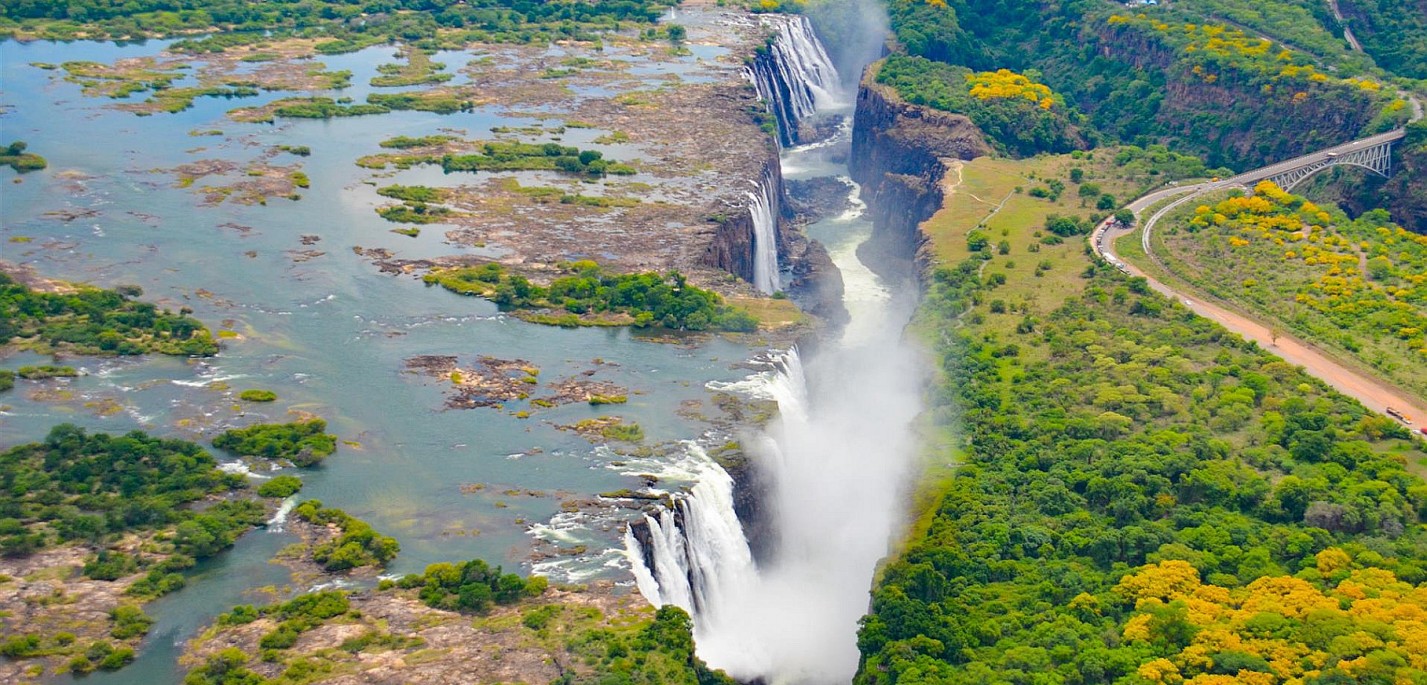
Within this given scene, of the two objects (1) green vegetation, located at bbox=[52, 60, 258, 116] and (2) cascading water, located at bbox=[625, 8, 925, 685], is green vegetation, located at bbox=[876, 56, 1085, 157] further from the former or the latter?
(1) green vegetation, located at bbox=[52, 60, 258, 116]

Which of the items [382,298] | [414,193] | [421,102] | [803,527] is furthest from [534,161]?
[803,527]

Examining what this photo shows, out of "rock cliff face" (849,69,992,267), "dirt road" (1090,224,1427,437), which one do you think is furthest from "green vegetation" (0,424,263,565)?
"rock cliff face" (849,69,992,267)

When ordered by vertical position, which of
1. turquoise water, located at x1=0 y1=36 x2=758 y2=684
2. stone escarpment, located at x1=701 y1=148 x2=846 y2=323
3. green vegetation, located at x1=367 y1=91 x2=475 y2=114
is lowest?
stone escarpment, located at x1=701 y1=148 x2=846 y2=323

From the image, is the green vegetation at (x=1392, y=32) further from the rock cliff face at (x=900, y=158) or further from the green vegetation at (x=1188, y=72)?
the rock cliff face at (x=900, y=158)

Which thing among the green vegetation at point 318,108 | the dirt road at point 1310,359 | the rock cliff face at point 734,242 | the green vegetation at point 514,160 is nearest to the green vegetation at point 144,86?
the green vegetation at point 318,108

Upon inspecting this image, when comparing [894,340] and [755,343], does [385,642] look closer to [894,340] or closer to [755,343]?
[755,343]

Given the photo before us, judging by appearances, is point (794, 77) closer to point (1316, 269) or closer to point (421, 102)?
point (421, 102)
